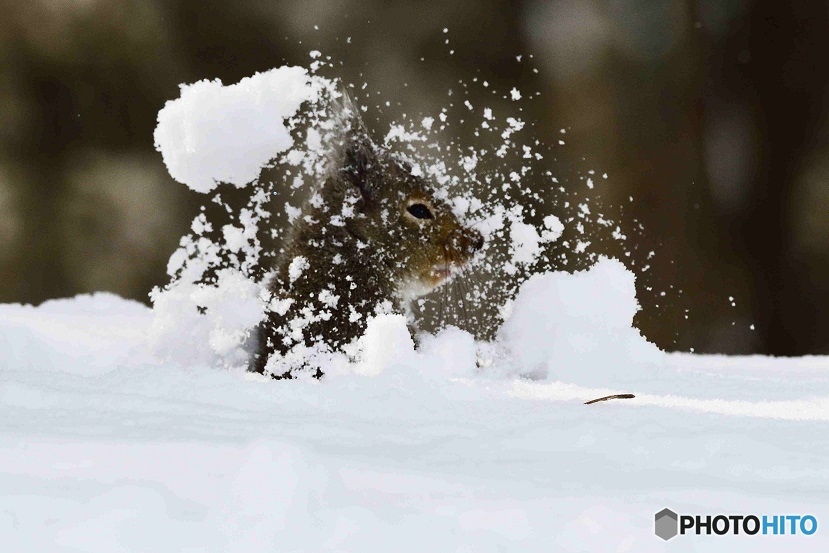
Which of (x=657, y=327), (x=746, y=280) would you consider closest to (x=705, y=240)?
(x=746, y=280)

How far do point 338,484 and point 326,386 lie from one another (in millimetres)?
529

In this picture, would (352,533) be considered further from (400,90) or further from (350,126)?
(400,90)

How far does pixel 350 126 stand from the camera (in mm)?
2277

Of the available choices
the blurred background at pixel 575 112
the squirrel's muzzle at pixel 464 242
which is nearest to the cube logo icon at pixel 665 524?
the squirrel's muzzle at pixel 464 242

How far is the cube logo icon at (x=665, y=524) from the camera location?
2.08 feet

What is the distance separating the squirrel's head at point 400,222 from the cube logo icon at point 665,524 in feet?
5.08

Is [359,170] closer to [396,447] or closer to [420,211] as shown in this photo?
[420,211]

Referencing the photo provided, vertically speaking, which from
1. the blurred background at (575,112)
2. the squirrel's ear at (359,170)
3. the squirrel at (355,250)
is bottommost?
the squirrel at (355,250)

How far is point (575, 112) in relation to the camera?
3812 mm

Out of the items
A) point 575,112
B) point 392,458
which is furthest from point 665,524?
point 575,112

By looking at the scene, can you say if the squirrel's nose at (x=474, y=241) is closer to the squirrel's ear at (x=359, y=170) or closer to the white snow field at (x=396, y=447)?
the squirrel's ear at (x=359, y=170)

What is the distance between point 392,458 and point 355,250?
143 cm

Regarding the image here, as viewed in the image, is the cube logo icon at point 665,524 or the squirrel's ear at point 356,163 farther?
the squirrel's ear at point 356,163

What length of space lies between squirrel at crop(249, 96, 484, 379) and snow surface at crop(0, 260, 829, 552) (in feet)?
1.59
